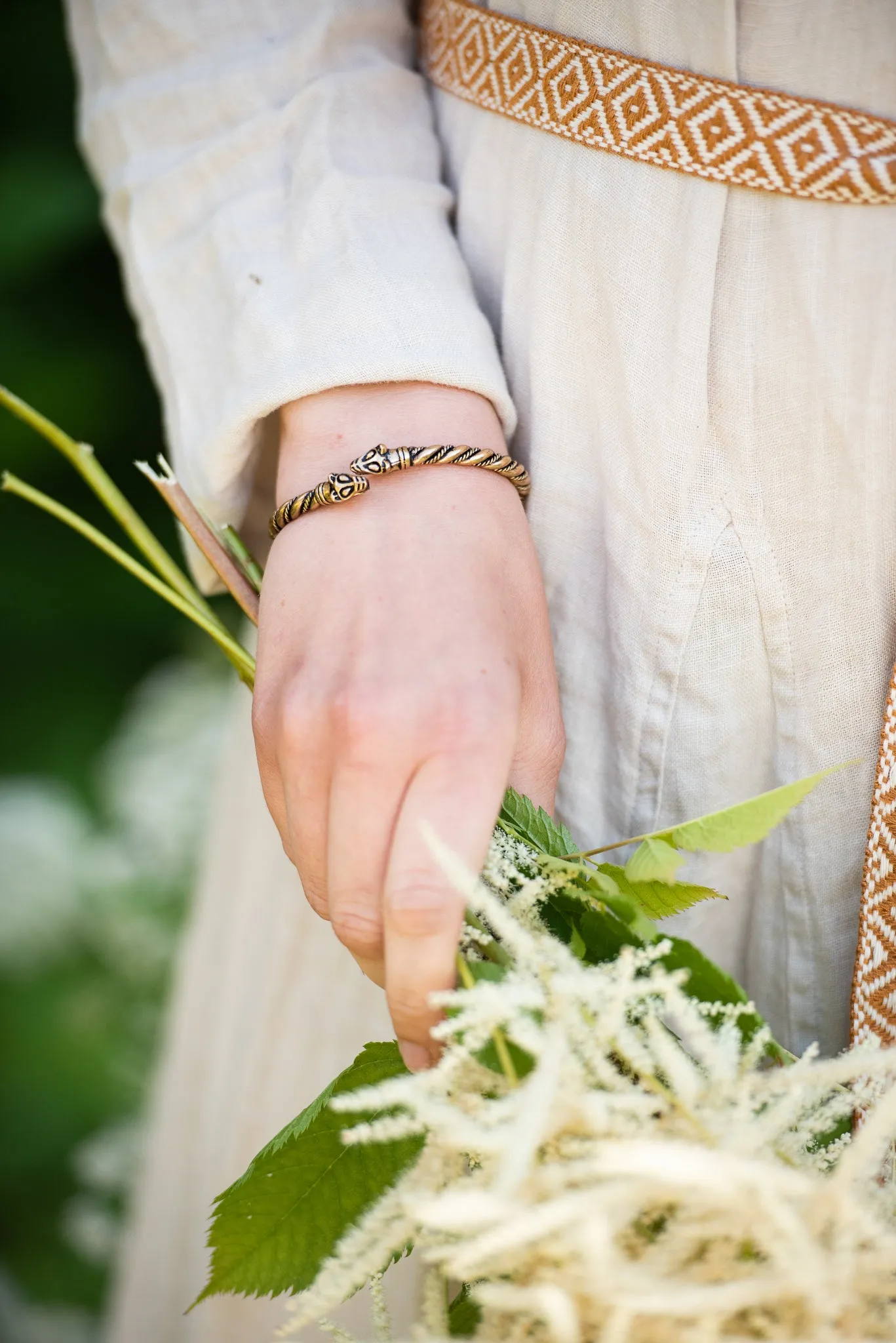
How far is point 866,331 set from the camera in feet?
1.94

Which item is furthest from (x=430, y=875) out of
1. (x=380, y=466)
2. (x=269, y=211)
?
(x=269, y=211)

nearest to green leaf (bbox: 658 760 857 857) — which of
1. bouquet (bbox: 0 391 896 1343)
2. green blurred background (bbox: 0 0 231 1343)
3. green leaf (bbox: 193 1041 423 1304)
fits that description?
bouquet (bbox: 0 391 896 1343)

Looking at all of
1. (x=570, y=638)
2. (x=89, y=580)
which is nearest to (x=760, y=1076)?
(x=570, y=638)

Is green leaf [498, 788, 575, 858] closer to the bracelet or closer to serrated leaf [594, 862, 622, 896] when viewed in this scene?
serrated leaf [594, 862, 622, 896]

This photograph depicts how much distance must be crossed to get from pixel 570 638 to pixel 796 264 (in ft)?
0.89

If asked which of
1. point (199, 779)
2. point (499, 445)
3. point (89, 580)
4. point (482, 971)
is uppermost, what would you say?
point (499, 445)

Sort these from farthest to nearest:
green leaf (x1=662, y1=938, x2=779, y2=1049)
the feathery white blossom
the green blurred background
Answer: the green blurred background, green leaf (x1=662, y1=938, x2=779, y2=1049), the feathery white blossom

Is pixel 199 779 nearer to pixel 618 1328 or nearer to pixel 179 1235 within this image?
pixel 179 1235

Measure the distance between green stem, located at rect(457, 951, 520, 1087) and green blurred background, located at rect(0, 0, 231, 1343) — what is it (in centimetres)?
140

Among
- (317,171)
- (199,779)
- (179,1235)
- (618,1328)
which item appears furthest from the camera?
(199,779)

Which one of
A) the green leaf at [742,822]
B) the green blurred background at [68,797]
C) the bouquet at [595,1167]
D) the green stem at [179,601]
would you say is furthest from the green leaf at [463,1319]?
the green blurred background at [68,797]

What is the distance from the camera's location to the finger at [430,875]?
1.54ft

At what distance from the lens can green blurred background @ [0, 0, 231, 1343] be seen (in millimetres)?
1701

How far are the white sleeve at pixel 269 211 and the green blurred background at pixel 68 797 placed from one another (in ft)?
3.17
